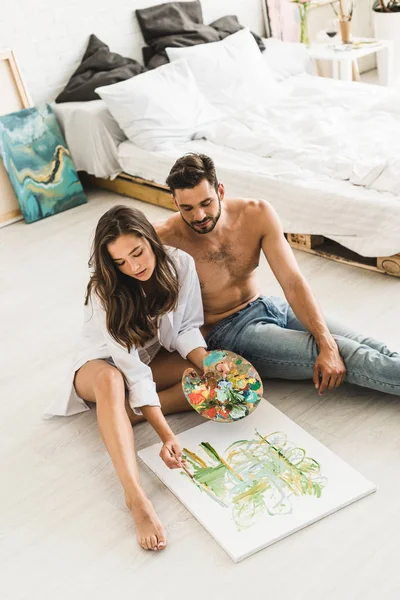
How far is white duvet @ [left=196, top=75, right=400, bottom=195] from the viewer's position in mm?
3221

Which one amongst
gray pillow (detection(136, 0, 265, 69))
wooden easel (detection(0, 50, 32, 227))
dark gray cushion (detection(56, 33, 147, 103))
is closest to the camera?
wooden easel (detection(0, 50, 32, 227))

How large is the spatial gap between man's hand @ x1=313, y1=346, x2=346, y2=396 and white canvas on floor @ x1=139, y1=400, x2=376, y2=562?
155 mm

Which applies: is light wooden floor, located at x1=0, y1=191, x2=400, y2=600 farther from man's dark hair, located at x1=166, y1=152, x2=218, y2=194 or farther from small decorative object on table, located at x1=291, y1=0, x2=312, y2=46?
small decorative object on table, located at x1=291, y1=0, x2=312, y2=46

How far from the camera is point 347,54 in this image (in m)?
4.75

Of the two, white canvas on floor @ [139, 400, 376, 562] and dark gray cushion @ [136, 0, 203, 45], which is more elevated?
dark gray cushion @ [136, 0, 203, 45]

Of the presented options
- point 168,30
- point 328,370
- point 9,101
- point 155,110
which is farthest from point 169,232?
point 168,30

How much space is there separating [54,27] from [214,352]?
113 inches

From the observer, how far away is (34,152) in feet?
13.7

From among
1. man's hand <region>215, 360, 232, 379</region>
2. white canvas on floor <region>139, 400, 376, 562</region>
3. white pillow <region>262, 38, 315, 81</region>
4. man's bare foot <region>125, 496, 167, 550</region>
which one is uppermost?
white pillow <region>262, 38, 315, 81</region>

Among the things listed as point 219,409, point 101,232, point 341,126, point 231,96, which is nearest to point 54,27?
point 231,96

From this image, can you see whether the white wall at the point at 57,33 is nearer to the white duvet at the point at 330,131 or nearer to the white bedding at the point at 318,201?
the white duvet at the point at 330,131

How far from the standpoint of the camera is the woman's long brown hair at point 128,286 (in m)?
2.03

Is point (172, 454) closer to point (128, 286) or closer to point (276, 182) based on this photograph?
point (128, 286)

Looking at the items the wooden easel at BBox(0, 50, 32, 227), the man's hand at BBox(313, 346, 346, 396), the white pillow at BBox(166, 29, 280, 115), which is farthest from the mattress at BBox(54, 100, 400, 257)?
the man's hand at BBox(313, 346, 346, 396)
